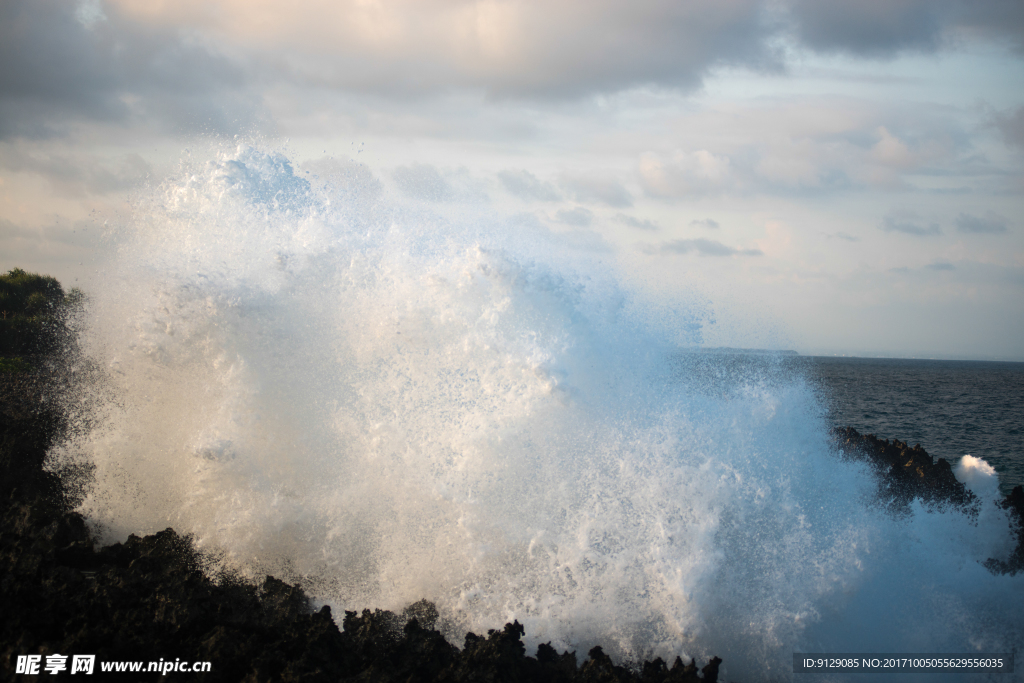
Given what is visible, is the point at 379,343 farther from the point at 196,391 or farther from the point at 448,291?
the point at 196,391

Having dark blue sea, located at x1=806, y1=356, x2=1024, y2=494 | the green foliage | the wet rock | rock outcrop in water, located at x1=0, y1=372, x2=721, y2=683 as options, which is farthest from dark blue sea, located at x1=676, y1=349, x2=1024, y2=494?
the green foliage

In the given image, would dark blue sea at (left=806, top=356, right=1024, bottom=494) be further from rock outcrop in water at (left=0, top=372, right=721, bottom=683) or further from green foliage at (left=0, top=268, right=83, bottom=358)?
green foliage at (left=0, top=268, right=83, bottom=358)

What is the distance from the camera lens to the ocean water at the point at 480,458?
7.51 meters

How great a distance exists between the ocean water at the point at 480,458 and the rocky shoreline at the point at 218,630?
2.18ft

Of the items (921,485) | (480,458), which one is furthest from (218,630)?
(921,485)

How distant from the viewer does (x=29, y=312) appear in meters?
25.6

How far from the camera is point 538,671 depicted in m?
6.41

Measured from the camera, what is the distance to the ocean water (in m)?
7.51

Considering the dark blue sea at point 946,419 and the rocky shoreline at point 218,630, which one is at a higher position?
the dark blue sea at point 946,419

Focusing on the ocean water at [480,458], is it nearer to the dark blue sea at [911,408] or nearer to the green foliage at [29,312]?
the dark blue sea at [911,408]

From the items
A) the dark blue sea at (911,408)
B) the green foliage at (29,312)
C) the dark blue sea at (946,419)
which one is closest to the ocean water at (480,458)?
the dark blue sea at (911,408)

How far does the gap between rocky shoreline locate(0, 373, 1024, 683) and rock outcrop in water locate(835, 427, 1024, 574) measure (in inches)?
257

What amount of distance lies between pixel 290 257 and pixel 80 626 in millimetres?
6094

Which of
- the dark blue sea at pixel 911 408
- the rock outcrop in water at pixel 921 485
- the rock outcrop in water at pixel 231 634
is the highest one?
the dark blue sea at pixel 911 408
